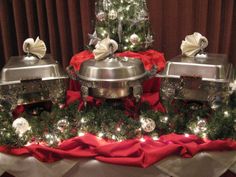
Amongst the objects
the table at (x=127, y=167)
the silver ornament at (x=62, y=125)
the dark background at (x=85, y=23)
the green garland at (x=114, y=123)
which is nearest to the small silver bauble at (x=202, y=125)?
the green garland at (x=114, y=123)

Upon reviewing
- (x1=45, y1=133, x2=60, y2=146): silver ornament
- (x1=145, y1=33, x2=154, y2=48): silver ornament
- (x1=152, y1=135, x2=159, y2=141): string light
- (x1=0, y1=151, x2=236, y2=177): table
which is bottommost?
(x1=0, y1=151, x2=236, y2=177): table

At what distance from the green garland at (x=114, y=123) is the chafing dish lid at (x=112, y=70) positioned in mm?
158

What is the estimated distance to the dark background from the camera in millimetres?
1952

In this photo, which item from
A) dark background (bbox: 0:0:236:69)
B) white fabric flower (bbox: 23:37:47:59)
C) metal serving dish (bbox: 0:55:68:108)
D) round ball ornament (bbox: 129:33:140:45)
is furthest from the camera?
dark background (bbox: 0:0:236:69)

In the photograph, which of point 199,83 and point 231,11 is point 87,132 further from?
point 231,11

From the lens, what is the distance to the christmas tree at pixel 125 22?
169 cm

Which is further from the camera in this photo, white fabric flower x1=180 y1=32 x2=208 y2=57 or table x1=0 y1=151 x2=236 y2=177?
white fabric flower x1=180 y1=32 x2=208 y2=57

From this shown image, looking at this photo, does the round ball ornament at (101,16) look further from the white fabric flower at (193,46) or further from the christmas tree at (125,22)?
the white fabric flower at (193,46)

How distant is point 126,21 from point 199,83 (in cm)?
66

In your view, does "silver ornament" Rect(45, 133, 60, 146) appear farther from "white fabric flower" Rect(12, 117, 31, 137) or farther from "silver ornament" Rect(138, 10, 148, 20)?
"silver ornament" Rect(138, 10, 148, 20)

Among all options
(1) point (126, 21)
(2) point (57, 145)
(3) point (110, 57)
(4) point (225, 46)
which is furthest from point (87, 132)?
(4) point (225, 46)

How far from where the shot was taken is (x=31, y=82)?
1.30 m

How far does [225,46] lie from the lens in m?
1.99

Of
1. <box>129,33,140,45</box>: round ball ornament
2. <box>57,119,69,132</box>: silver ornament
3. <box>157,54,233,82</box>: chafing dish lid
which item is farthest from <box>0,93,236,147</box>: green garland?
<box>129,33,140,45</box>: round ball ornament
